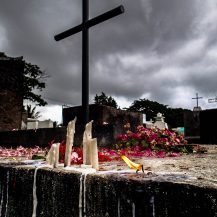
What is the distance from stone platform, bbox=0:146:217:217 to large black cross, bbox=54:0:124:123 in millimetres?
2165

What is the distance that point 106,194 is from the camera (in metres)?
1.79

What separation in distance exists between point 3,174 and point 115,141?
9.94 ft

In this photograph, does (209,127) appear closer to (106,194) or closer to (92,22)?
(92,22)

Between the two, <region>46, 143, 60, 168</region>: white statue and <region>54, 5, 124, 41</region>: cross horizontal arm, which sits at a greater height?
<region>54, 5, 124, 41</region>: cross horizontal arm

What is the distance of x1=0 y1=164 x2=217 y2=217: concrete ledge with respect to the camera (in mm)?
1383

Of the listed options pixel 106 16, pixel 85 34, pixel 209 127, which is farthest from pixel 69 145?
pixel 209 127

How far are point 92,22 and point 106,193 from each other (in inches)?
158

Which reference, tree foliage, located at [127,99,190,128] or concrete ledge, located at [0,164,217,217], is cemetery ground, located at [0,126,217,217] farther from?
tree foliage, located at [127,99,190,128]

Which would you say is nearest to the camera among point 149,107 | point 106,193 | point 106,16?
point 106,193

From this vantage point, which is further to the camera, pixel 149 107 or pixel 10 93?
pixel 149 107

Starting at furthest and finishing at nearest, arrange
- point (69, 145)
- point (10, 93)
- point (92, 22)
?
point (10, 93) < point (92, 22) < point (69, 145)

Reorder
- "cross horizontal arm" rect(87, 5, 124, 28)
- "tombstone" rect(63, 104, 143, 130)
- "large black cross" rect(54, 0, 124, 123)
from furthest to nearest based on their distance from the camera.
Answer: "tombstone" rect(63, 104, 143, 130) → "large black cross" rect(54, 0, 124, 123) → "cross horizontal arm" rect(87, 5, 124, 28)

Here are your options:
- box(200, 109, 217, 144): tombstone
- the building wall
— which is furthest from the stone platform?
the building wall

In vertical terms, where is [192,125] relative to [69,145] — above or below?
above
